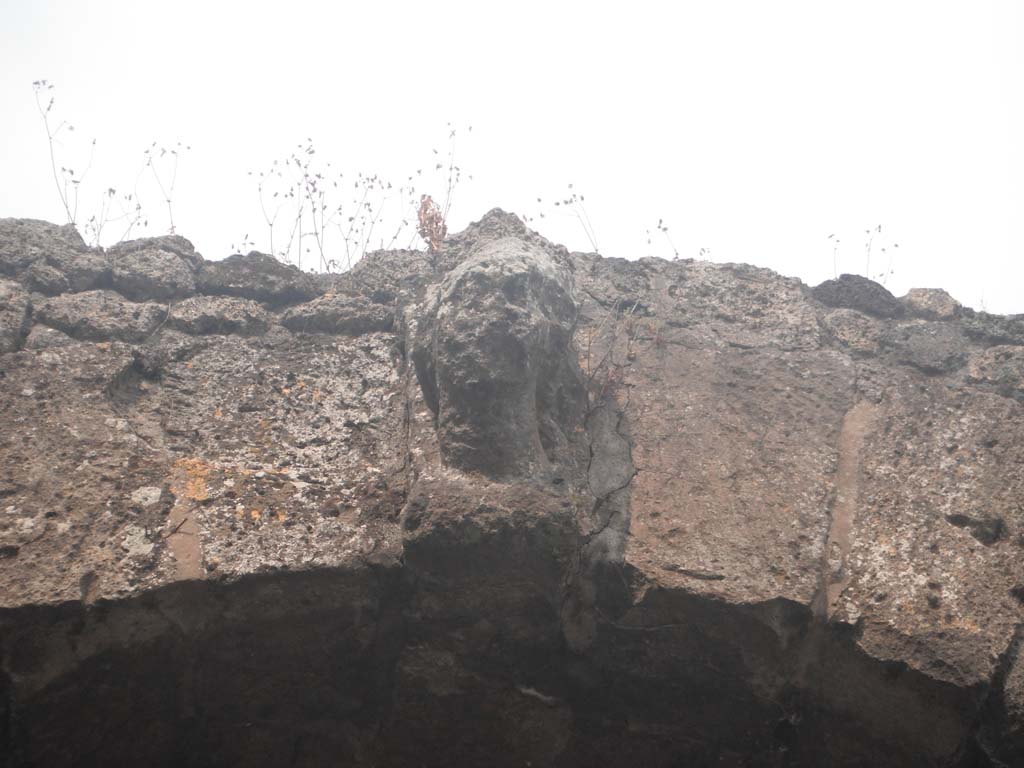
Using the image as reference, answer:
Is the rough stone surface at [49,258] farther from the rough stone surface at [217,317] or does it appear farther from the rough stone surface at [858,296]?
the rough stone surface at [858,296]

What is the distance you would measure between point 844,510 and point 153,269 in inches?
118

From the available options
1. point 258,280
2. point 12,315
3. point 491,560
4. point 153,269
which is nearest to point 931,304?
point 491,560

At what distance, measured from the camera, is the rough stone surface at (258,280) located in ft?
12.3

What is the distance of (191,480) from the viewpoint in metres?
2.80

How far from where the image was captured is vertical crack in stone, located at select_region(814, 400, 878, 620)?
8.75 feet

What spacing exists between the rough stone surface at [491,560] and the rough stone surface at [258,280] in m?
0.53

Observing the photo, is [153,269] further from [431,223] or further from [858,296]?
[858,296]

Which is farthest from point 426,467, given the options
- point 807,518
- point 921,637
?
point 921,637

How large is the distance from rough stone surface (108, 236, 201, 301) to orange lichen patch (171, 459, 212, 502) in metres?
1.08

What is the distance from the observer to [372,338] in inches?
140

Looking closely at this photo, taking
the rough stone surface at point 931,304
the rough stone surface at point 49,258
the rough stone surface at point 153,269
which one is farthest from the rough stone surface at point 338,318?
the rough stone surface at point 931,304

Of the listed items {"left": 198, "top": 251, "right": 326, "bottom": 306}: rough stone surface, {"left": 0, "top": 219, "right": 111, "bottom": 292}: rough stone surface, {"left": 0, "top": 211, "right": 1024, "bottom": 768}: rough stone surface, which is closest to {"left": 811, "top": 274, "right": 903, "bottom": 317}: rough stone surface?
{"left": 0, "top": 211, "right": 1024, "bottom": 768}: rough stone surface

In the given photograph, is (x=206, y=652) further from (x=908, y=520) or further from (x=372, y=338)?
(x=908, y=520)

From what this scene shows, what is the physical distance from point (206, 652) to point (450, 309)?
1.40m
